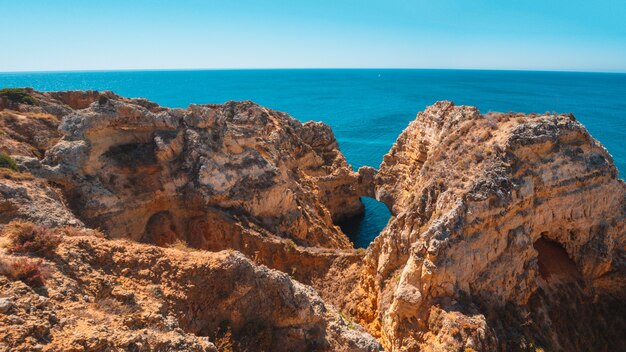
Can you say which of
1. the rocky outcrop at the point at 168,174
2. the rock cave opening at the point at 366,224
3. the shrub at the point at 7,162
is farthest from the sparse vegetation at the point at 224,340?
the rock cave opening at the point at 366,224

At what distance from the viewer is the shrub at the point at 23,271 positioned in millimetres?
9344

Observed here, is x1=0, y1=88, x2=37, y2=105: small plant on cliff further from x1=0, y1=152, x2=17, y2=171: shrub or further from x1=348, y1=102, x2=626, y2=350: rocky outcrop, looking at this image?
x1=348, y1=102, x2=626, y2=350: rocky outcrop

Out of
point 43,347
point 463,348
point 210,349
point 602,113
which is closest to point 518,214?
point 463,348

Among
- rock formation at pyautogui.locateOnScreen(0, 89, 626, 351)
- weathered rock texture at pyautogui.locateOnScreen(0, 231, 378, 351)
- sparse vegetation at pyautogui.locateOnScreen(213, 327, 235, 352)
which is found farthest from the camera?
sparse vegetation at pyautogui.locateOnScreen(213, 327, 235, 352)

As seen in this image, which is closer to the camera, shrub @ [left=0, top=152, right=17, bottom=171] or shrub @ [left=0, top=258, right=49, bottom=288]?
shrub @ [left=0, top=258, right=49, bottom=288]

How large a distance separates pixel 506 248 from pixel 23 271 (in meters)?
19.7

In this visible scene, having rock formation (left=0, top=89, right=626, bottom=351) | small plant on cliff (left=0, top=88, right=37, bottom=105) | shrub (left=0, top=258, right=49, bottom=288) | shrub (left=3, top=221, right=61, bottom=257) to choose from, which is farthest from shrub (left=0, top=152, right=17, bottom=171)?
shrub (left=0, top=258, right=49, bottom=288)

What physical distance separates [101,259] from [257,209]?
59.5 feet

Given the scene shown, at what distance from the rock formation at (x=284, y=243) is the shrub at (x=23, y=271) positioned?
216 mm

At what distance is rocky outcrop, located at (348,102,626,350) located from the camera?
18.2 m

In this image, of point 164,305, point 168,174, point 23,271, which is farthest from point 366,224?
point 23,271

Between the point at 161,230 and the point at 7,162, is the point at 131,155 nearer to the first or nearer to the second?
the point at 161,230

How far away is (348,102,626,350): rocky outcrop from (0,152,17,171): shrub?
20.4m

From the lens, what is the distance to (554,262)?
23000 mm
